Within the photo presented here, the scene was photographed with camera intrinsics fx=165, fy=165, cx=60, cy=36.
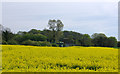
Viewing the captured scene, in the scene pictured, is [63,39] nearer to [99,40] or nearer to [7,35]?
[99,40]

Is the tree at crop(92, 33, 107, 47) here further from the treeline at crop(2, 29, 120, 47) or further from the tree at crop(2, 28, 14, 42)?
the tree at crop(2, 28, 14, 42)

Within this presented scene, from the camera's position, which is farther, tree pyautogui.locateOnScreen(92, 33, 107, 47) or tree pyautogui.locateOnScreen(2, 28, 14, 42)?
tree pyautogui.locateOnScreen(92, 33, 107, 47)

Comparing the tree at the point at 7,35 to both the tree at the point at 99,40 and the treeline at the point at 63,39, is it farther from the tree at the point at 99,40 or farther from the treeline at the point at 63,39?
the tree at the point at 99,40

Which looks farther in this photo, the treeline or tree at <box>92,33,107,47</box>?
tree at <box>92,33,107,47</box>

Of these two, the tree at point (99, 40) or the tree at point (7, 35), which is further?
the tree at point (99, 40)

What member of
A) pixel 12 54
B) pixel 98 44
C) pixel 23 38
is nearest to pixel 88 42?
pixel 98 44

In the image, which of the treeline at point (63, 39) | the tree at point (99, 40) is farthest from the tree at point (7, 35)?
the tree at point (99, 40)

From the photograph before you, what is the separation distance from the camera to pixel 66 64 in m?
6.06

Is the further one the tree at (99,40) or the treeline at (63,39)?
the tree at (99,40)

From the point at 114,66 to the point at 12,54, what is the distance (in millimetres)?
4366

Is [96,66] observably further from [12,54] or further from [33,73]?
[12,54]

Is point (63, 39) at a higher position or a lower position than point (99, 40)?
higher

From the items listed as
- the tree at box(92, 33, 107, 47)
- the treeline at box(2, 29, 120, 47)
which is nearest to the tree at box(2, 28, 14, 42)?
the treeline at box(2, 29, 120, 47)

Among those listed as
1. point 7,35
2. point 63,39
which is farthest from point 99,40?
point 7,35
